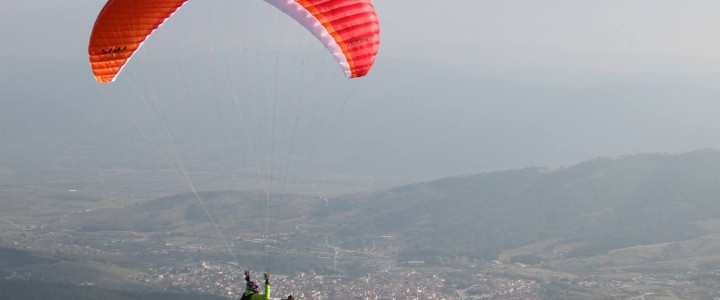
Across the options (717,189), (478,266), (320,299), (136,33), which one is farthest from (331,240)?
(136,33)

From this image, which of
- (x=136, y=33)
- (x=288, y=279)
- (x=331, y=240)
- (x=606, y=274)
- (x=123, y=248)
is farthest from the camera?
(x=331, y=240)

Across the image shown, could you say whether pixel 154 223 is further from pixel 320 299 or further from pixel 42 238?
pixel 320 299

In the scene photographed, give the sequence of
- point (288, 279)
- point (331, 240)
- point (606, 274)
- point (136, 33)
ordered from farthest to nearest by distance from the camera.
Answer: point (331, 240), point (606, 274), point (288, 279), point (136, 33)

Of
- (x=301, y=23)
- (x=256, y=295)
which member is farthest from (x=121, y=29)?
(x=256, y=295)

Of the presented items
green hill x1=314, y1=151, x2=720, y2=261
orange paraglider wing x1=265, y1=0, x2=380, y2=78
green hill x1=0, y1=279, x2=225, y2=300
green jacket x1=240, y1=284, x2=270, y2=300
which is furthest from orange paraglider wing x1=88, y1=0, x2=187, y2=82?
green hill x1=314, y1=151, x2=720, y2=261

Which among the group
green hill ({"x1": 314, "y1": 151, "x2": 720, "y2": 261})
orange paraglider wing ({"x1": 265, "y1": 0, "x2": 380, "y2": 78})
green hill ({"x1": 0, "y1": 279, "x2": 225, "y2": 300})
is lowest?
green hill ({"x1": 0, "y1": 279, "x2": 225, "y2": 300})

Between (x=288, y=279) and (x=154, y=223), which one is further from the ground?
(x=154, y=223)

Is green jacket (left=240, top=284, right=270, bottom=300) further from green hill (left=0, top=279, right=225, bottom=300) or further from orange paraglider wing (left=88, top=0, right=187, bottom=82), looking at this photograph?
green hill (left=0, top=279, right=225, bottom=300)
